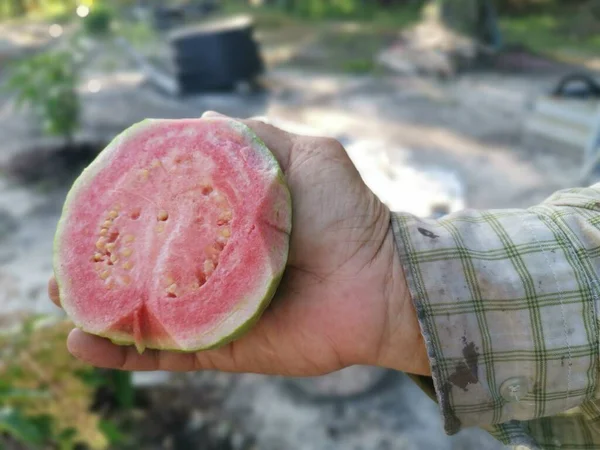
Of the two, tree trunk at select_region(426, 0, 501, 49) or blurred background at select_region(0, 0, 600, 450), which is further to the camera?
tree trunk at select_region(426, 0, 501, 49)

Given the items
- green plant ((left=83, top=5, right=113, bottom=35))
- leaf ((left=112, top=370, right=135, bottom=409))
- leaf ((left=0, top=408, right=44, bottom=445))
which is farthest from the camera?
green plant ((left=83, top=5, right=113, bottom=35))

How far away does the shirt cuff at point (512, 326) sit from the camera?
1.11 m

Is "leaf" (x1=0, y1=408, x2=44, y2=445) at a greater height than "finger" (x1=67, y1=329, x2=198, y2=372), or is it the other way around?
"finger" (x1=67, y1=329, x2=198, y2=372)

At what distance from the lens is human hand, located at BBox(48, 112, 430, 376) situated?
49.3 inches

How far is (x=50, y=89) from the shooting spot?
4.50 m

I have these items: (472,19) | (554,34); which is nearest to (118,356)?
(472,19)

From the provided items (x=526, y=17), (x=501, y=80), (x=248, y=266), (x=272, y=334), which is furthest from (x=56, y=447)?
(x=526, y=17)

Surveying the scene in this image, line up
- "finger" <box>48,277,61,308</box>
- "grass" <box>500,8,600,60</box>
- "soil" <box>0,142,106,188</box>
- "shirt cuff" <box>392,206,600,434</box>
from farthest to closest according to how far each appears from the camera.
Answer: "grass" <box>500,8,600,60</box> < "soil" <box>0,142,106,188</box> < "finger" <box>48,277,61,308</box> < "shirt cuff" <box>392,206,600,434</box>

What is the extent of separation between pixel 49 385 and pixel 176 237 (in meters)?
1.26

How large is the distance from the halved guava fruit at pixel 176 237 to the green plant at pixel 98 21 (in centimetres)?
770

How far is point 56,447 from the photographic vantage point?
217cm

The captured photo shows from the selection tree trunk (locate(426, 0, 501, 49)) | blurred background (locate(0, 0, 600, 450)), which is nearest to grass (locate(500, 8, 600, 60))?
blurred background (locate(0, 0, 600, 450))

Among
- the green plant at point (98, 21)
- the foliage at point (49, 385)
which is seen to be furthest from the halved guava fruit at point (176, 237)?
the green plant at point (98, 21)

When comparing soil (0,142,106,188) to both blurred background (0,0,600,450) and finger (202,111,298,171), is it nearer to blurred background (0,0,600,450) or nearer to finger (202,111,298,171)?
blurred background (0,0,600,450)
